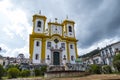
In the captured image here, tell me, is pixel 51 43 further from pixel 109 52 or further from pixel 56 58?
pixel 109 52

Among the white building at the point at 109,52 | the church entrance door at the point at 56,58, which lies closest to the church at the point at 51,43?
the church entrance door at the point at 56,58

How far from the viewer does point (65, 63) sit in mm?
30406

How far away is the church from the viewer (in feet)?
98.2

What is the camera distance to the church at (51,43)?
98.2 ft

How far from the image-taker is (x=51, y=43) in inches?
1246

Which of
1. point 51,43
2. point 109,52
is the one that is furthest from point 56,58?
point 109,52

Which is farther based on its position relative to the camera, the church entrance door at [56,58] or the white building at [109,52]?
the white building at [109,52]

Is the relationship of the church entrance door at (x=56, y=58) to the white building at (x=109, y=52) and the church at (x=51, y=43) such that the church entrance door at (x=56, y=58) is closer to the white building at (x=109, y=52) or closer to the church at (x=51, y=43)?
the church at (x=51, y=43)

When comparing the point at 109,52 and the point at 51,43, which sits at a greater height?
the point at 51,43

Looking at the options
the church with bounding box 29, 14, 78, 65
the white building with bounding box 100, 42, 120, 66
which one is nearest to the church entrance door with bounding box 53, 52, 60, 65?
the church with bounding box 29, 14, 78, 65

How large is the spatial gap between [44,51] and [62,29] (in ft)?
25.8

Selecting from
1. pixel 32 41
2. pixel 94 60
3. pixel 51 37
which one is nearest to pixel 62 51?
pixel 51 37

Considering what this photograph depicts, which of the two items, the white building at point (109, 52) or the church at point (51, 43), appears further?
the white building at point (109, 52)

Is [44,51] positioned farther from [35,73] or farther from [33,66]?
[35,73]
